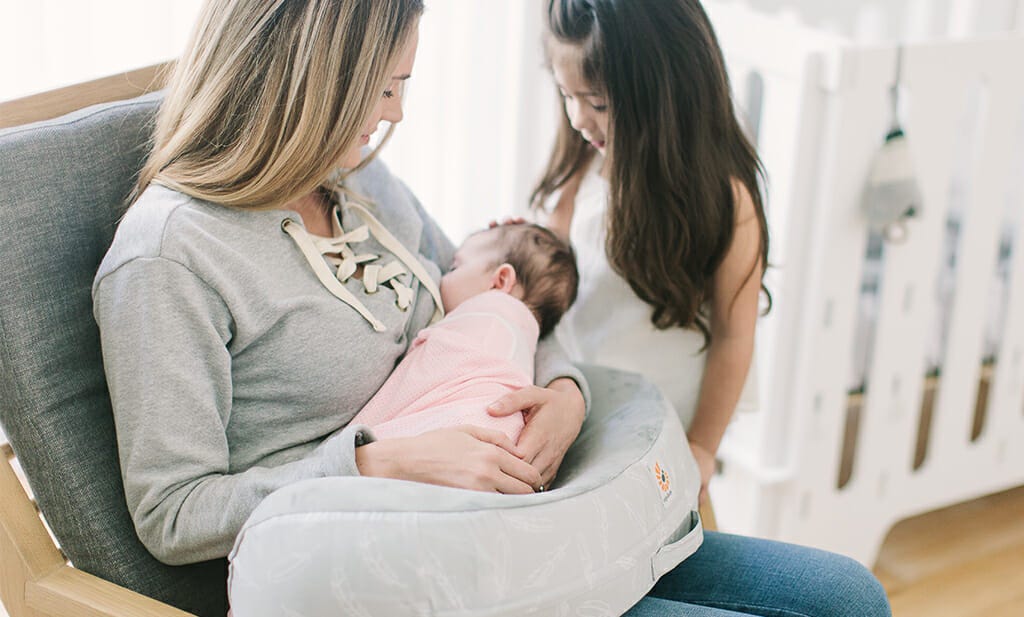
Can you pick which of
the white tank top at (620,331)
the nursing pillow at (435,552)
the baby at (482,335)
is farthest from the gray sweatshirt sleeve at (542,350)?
the nursing pillow at (435,552)

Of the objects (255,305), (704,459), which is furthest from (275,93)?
(704,459)

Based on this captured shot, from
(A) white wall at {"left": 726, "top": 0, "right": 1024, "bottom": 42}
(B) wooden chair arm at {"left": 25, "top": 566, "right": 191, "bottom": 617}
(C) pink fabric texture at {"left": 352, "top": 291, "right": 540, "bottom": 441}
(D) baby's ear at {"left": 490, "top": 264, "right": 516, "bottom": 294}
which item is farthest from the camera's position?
(A) white wall at {"left": 726, "top": 0, "right": 1024, "bottom": 42}

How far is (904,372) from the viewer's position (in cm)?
188

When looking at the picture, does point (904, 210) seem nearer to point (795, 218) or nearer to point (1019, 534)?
point (795, 218)

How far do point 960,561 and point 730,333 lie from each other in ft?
3.41

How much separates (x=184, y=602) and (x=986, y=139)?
1.50 m

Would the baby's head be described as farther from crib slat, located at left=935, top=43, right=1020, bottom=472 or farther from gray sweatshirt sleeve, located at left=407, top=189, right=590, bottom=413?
Answer: crib slat, located at left=935, top=43, right=1020, bottom=472

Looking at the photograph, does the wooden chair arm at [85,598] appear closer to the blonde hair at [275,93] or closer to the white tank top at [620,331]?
the blonde hair at [275,93]

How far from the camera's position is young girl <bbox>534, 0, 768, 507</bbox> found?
1206 mm

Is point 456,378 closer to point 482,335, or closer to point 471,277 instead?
point 482,335

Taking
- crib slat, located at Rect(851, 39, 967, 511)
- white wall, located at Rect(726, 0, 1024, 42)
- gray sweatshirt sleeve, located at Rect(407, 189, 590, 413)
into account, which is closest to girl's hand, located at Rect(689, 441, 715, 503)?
gray sweatshirt sleeve, located at Rect(407, 189, 590, 413)

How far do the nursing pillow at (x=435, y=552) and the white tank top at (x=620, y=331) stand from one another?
Result: 48 cm

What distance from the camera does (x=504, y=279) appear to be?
1.22 meters

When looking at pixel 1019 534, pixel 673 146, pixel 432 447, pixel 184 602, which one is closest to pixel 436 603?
pixel 432 447
